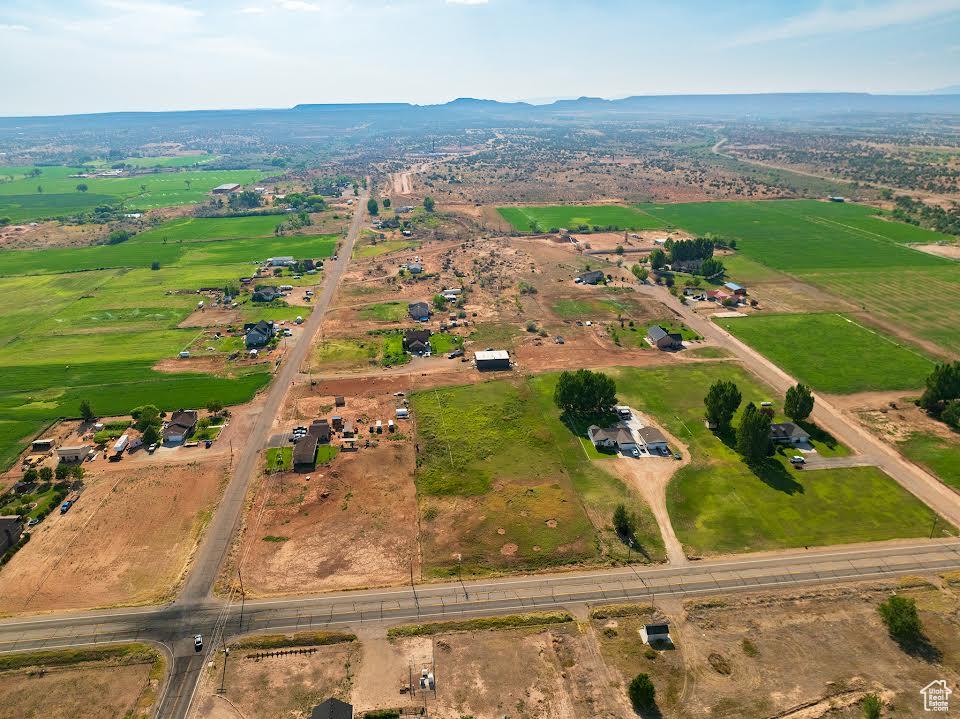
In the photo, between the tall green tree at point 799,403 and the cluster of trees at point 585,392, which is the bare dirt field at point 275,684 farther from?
the tall green tree at point 799,403

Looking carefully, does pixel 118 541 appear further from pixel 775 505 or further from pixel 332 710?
pixel 775 505

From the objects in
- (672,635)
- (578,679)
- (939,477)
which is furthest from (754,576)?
(939,477)

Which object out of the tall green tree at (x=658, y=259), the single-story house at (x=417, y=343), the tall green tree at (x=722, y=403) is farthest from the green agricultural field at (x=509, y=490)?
the tall green tree at (x=658, y=259)

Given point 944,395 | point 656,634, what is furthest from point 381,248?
point 656,634

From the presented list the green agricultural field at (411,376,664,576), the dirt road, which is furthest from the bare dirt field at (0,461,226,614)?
the dirt road

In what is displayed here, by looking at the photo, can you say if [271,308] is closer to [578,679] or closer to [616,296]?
[616,296]
